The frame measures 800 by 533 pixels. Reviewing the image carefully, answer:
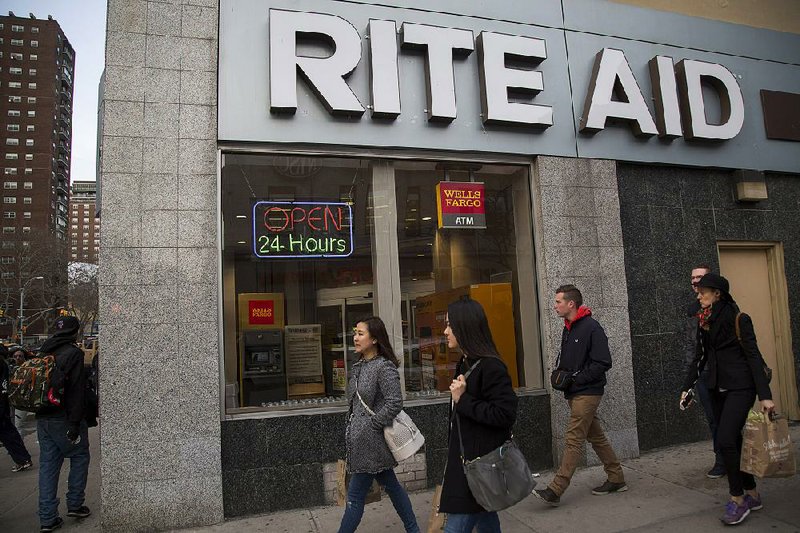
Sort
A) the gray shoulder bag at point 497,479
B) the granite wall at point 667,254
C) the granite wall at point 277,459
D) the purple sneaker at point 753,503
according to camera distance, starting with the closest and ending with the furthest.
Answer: the gray shoulder bag at point 497,479 < the purple sneaker at point 753,503 < the granite wall at point 277,459 < the granite wall at point 667,254

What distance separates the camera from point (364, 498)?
3621 millimetres

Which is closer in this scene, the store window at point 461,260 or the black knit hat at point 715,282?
the black knit hat at point 715,282

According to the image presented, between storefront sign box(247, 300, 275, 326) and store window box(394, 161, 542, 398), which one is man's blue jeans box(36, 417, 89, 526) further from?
store window box(394, 161, 542, 398)

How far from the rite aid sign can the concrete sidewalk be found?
11.2 ft

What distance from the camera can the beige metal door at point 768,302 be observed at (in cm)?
710

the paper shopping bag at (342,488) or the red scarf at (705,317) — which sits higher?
the red scarf at (705,317)

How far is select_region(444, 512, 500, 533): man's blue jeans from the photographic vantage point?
268 cm

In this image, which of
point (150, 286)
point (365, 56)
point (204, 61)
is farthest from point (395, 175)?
point (150, 286)

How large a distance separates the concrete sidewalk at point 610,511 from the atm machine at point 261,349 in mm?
1122

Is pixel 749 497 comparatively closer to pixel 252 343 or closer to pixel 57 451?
pixel 252 343

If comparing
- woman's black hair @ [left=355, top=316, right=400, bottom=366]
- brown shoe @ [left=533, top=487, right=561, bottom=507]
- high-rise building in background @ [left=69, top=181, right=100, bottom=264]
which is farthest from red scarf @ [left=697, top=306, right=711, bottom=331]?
high-rise building in background @ [left=69, top=181, right=100, bottom=264]

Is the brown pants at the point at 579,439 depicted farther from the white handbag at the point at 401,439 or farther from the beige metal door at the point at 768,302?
the beige metal door at the point at 768,302

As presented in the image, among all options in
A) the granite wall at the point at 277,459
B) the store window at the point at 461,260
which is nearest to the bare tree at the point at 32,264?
the granite wall at the point at 277,459

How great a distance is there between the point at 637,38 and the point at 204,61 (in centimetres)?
507
